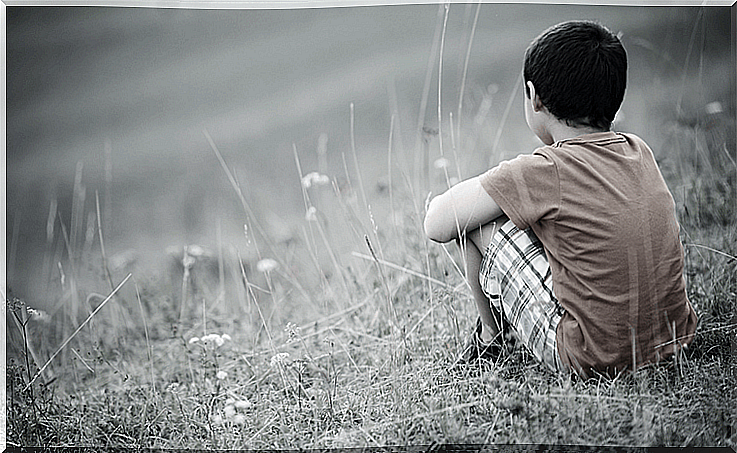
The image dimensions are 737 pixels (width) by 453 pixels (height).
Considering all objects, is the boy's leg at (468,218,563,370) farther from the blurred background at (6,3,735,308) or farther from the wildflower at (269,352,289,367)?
the wildflower at (269,352,289,367)

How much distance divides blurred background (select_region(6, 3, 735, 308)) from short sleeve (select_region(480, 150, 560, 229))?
1.70 ft

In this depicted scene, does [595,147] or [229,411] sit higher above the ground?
[595,147]

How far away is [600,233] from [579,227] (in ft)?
0.15

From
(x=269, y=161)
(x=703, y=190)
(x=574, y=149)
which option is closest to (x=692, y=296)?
(x=703, y=190)

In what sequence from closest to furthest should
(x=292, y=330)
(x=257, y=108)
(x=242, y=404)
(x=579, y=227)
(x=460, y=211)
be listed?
(x=579, y=227)
(x=460, y=211)
(x=242, y=404)
(x=292, y=330)
(x=257, y=108)

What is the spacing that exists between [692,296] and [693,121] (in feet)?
1.56

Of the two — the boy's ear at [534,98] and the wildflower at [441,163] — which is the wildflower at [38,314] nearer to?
the wildflower at [441,163]

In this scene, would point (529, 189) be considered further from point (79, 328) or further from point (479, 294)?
point (79, 328)

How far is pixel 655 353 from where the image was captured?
1688 millimetres

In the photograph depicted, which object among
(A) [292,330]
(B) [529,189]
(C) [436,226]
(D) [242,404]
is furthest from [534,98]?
(D) [242,404]

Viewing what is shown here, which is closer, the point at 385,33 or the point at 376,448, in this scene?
the point at 376,448

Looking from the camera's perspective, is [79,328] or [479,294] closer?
[479,294]

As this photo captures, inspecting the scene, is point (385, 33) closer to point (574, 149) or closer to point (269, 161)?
point (269, 161)

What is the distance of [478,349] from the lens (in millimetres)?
1856
